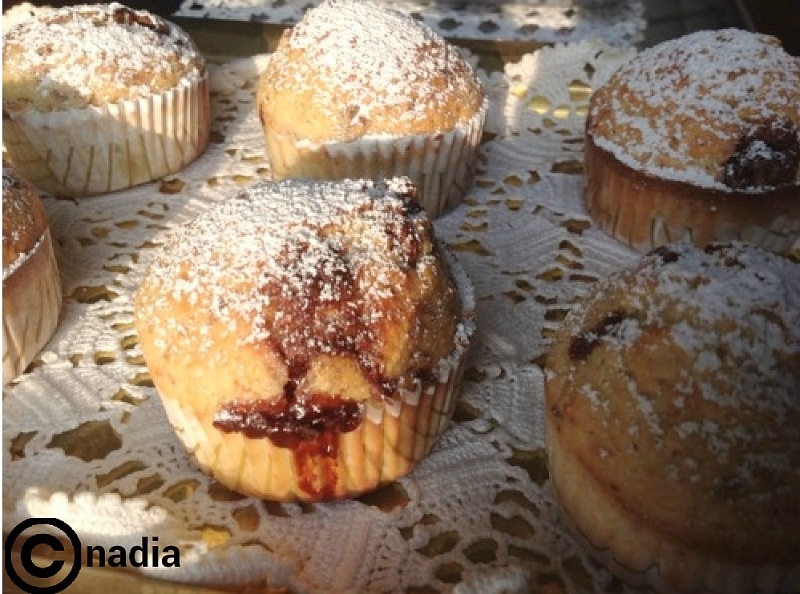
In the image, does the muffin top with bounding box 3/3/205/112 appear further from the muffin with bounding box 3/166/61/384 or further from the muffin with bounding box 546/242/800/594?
the muffin with bounding box 546/242/800/594

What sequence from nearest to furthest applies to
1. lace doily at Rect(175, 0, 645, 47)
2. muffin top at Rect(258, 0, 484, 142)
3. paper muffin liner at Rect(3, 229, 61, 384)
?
1. paper muffin liner at Rect(3, 229, 61, 384)
2. muffin top at Rect(258, 0, 484, 142)
3. lace doily at Rect(175, 0, 645, 47)

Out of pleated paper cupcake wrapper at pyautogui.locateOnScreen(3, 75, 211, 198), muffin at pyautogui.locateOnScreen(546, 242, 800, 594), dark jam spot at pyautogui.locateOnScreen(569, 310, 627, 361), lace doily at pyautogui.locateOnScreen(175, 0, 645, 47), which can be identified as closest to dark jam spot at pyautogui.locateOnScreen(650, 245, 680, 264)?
muffin at pyautogui.locateOnScreen(546, 242, 800, 594)

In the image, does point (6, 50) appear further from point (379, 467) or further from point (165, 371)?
point (379, 467)

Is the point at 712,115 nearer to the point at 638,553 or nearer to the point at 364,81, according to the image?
the point at 364,81

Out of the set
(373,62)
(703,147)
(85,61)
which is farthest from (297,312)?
(85,61)

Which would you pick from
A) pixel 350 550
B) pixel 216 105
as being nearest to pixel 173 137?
pixel 216 105
